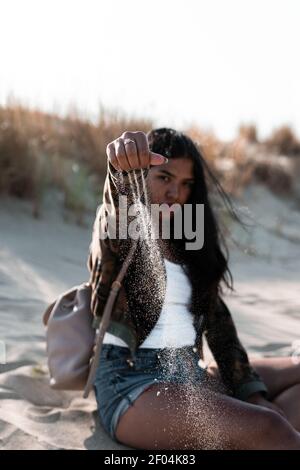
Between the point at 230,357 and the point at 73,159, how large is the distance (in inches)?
187

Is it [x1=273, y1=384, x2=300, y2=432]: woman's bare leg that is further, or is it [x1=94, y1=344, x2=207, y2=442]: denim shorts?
[x1=273, y1=384, x2=300, y2=432]: woman's bare leg

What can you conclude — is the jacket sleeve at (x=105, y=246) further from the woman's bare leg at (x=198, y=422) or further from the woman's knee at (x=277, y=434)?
the woman's knee at (x=277, y=434)

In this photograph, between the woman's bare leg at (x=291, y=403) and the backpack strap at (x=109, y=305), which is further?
the woman's bare leg at (x=291, y=403)

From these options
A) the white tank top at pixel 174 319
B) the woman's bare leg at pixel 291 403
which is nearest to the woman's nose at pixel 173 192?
the white tank top at pixel 174 319

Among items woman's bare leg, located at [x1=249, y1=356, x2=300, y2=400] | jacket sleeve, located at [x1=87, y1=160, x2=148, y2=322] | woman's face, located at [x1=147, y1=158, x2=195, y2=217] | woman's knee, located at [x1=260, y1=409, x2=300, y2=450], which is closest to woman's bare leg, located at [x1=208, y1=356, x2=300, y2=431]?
woman's bare leg, located at [x1=249, y1=356, x2=300, y2=400]

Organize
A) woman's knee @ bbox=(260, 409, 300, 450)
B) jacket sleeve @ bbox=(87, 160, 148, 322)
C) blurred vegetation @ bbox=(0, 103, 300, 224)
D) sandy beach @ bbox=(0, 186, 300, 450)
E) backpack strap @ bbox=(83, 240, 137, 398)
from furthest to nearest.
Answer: blurred vegetation @ bbox=(0, 103, 300, 224) < sandy beach @ bbox=(0, 186, 300, 450) < backpack strap @ bbox=(83, 240, 137, 398) < jacket sleeve @ bbox=(87, 160, 148, 322) < woman's knee @ bbox=(260, 409, 300, 450)

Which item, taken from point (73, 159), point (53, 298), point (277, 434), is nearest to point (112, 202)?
point (277, 434)

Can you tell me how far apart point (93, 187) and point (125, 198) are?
4605 millimetres

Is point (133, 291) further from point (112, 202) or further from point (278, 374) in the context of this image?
point (278, 374)

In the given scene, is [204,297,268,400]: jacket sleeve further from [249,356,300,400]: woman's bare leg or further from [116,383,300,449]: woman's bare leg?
[116,383,300,449]: woman's bare leg

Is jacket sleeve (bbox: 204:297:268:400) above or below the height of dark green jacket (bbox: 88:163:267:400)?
below

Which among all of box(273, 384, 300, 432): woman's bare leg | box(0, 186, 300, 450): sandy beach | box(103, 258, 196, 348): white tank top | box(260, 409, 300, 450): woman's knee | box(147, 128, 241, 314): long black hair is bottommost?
box(0, 186, 300, 450): sandy beach

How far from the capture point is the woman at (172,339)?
2326mm

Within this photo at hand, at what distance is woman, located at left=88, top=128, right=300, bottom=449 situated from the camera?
7.63 ft
